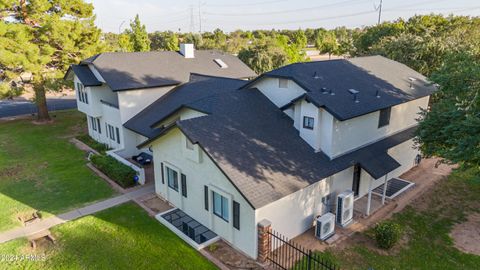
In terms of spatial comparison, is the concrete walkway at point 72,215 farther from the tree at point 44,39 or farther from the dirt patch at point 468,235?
the tree at point 44,39

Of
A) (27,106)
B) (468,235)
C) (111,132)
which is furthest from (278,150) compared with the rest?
(27,106)

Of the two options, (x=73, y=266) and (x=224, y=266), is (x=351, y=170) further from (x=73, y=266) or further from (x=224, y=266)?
(x=73, y=266)

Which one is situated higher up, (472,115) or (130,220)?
(472,115)

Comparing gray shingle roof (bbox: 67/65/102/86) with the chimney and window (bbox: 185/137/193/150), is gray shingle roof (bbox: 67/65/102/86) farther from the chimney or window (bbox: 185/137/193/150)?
window (bbox: 185/137/193/150)

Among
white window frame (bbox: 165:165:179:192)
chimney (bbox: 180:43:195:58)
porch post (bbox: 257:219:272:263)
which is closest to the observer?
porch post (bbox: 257:219:272:263)

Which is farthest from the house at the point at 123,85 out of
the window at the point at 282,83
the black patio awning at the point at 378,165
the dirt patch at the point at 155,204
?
the black patio awning at the point at 378,165

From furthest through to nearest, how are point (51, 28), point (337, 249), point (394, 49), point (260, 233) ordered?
point (394, 49) → point (51, 28) → point (337, 249) → point (260, 233)

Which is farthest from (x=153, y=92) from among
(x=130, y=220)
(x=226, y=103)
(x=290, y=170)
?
(x=290, y=170)

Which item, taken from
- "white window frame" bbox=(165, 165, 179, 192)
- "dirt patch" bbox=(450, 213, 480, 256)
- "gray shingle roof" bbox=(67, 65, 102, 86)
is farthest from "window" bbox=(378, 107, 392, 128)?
"gray shingle roof" bbox=(67, 65, 102, 86)
